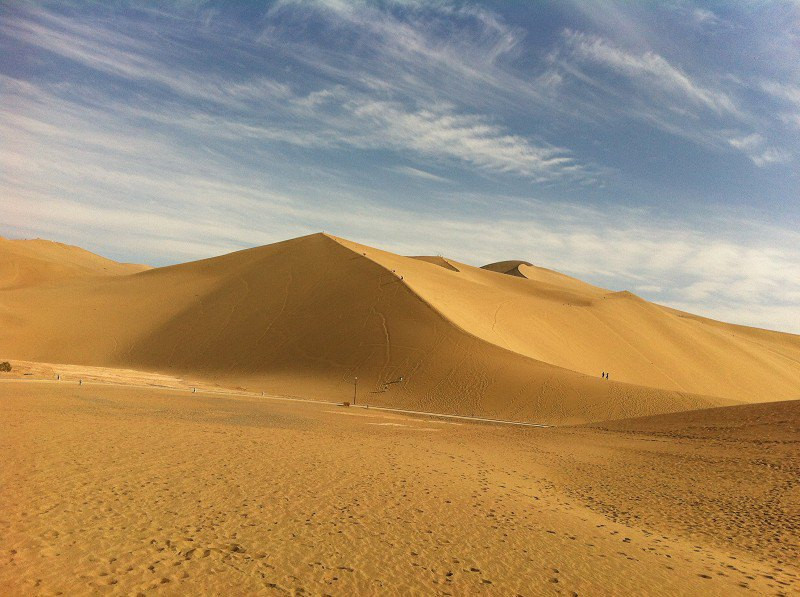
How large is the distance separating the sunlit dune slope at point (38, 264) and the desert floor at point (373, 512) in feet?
228

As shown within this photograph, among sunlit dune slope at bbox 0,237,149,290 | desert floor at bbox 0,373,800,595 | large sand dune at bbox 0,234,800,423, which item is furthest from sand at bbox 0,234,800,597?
sunlit dune slope at bbox 0,237,149,290

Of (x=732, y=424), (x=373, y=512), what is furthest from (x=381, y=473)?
(x=732, y=424)

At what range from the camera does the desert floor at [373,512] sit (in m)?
6.89

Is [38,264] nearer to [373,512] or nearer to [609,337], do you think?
[609,337]

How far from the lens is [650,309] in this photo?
6494cm

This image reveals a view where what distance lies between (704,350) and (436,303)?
29.8 metres

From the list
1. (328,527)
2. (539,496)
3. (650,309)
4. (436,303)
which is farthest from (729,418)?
(650,309)

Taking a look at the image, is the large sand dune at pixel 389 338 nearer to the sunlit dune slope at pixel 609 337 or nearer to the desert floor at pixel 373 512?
the sunlit dune slope at pixel 609 337

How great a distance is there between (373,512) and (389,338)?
31.8 m

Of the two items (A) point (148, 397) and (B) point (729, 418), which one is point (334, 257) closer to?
(A) point (148, 397)

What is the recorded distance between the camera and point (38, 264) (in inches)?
3238

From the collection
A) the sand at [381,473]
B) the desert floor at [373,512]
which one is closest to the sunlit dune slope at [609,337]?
the sand at [381,473]

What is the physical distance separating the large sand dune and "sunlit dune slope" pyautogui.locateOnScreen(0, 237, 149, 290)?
13816 mm

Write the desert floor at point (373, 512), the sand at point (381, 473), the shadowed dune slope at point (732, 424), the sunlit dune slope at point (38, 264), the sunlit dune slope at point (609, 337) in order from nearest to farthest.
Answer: the desert floor at point (373, 512)
the sand at point (381, 473)
the shadowed dune slope at point (732, 424)
the sunlit dune slope at point (609, 337)
the sunlit dune slope at point (38, 264)
